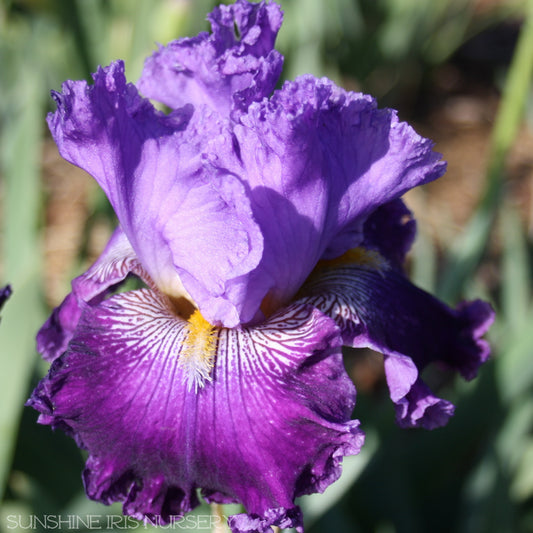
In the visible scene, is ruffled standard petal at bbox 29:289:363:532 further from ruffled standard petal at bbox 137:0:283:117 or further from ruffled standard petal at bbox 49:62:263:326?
ruffled standard petal at bbox 137:0:283:117

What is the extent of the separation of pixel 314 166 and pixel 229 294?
0.20 metres

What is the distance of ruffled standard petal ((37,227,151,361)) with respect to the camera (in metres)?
0.95

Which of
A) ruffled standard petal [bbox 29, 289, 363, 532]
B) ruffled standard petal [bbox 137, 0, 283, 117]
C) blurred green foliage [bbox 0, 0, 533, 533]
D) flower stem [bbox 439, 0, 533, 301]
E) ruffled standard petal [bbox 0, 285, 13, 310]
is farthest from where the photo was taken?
flower stem [bbox 439, 0, 533, 301]

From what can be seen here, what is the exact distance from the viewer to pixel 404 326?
0.96m

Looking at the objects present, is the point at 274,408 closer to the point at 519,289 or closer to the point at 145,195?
the point at 145,195

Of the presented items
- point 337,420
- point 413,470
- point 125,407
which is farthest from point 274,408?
point 413,470

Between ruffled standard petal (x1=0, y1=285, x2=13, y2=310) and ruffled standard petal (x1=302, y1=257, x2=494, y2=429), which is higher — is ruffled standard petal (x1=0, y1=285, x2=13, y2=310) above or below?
below

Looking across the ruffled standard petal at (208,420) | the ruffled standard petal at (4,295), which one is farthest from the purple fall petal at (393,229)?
the ruffled standard petal at (4,295)

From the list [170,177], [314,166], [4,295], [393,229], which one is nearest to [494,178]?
[393,229]

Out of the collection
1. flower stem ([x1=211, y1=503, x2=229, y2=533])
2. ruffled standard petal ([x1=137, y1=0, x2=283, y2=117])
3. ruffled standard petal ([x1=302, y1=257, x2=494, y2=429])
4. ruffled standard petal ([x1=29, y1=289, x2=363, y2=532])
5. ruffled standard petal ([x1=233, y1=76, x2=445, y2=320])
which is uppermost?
ruffled standard petal ([x1=137, y1=0, x2=283, y2=117])

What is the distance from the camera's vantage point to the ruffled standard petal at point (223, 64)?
88 centimetres

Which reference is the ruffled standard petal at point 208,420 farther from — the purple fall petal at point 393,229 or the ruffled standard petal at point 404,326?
the purple fall petal at point 393,229

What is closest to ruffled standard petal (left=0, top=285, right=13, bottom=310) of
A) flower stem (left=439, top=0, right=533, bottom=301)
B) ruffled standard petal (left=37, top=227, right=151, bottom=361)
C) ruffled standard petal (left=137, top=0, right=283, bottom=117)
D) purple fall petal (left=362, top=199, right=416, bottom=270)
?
ruffled standard petal (left=37, top=227, right=151, bottom=361)

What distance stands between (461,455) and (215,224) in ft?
3.71
